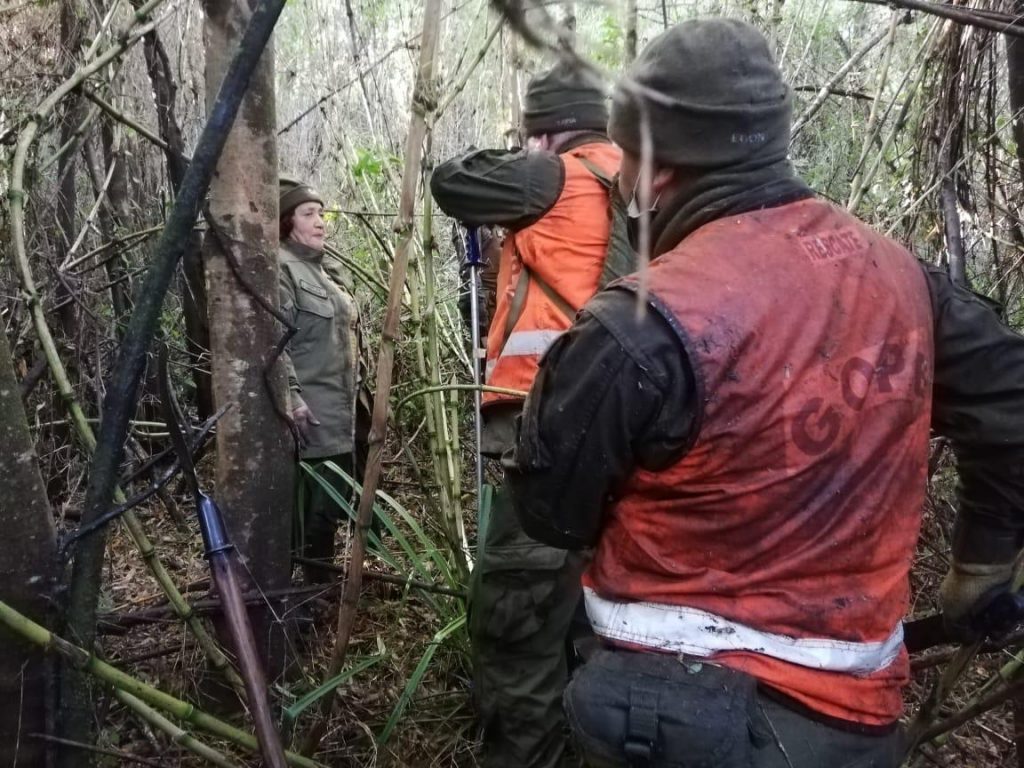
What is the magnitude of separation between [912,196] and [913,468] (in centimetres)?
168

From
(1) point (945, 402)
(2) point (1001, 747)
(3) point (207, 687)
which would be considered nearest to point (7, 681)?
(3) point (207, 687)

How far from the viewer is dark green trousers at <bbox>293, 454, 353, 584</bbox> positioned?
345cm

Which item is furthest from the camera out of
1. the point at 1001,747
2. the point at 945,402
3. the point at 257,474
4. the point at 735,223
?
the point at 1001,747

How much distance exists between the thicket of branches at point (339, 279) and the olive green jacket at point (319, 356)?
0.37 m

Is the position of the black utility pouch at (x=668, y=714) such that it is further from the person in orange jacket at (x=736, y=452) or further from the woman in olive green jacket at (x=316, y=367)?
the woman in olive green jacket at (x=316, y=367)

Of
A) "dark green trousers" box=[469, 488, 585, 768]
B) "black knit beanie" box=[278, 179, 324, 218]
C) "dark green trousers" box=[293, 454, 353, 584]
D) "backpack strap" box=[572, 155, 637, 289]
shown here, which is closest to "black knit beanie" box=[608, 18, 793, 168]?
"backpack strap" box=[572, 155, 637, 289]

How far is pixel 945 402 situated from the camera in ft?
5.01

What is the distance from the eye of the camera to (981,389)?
4.88ft

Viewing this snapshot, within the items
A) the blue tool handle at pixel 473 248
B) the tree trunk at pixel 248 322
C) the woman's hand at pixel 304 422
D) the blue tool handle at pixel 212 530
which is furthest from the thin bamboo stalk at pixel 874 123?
the woman's hand at pixel 304 422

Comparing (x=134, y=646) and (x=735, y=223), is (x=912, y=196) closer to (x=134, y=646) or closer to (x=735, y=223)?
(x=735, y=223)

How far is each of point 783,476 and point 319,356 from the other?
270 centimetres

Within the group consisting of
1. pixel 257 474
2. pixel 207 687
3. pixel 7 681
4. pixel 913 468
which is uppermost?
pixel 913 468

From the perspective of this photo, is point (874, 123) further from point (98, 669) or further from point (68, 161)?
point (68, 161)

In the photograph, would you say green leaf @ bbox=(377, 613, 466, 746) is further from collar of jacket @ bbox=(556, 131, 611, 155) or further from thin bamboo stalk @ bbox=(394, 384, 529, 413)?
collar of jacket @ bbox=(556, 131, 611, 155)
